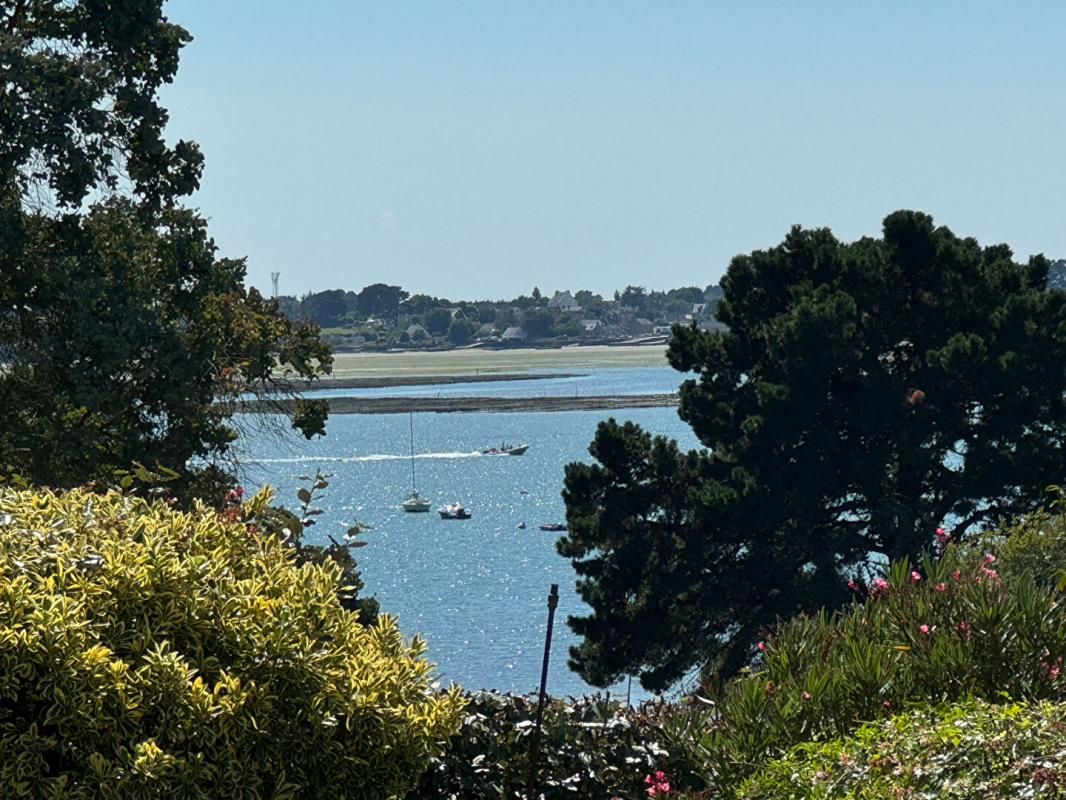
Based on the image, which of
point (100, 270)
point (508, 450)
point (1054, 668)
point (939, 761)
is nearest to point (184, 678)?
point (939, 761)

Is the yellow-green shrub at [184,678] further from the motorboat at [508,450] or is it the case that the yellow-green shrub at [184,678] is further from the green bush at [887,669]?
the motorboat at [508,450]

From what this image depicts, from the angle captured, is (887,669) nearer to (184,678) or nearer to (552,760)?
(552,760)

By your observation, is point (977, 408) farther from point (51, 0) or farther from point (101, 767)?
point (101, 767)

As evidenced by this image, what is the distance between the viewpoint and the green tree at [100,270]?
18750mm

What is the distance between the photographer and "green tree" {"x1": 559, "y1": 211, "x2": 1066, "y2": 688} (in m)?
30.9

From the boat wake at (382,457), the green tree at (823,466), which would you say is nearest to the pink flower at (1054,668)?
the green tree at (823,466)

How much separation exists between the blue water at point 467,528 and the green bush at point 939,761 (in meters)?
7.48

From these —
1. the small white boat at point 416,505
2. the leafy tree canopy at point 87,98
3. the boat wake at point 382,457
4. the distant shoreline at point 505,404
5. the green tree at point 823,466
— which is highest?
A: the leafy tree canopy at point 87,98

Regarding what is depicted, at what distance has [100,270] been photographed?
63.7 ft

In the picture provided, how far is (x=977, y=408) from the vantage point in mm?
32375

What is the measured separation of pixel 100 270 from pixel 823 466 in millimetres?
16695

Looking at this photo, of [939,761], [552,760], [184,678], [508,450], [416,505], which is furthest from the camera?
[508,450]

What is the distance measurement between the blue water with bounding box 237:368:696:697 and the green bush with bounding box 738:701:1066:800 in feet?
24.5

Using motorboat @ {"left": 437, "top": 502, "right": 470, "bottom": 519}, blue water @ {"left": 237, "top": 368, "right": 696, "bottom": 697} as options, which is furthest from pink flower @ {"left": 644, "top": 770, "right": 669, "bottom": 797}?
motorboat @ {"left": 437, "top": 502, "right": 470, "bottom": 519}
